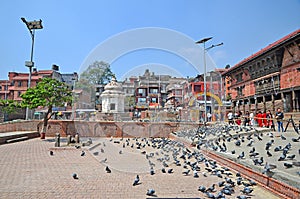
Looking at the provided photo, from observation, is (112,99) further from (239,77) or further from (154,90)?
(239,77)

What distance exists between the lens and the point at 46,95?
589 inches

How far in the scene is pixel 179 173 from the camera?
6.53 metres

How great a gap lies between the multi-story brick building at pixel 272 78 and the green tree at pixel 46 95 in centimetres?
2007

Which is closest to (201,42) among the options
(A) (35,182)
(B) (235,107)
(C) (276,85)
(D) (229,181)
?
(D) (229,181)

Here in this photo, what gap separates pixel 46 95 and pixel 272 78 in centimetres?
2381

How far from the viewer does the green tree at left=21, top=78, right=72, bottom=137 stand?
579 inches

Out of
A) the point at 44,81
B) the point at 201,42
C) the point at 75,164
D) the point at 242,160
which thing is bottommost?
the point at 75,164

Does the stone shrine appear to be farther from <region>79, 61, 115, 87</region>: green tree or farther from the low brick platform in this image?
the low brick platform

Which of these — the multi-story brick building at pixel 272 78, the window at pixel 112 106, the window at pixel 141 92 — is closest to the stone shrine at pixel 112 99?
the window at pixel 112 106

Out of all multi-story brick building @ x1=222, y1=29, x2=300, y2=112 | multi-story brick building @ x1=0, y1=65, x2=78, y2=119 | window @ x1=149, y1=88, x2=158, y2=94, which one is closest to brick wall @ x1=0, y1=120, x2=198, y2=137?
multi-story brick building @ x1=222, y1=29, x2=300, y2=112

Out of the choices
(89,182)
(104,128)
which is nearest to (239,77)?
(104,128)

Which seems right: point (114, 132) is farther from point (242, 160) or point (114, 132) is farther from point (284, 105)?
point (284, 105)

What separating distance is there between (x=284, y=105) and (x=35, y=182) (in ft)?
86.6

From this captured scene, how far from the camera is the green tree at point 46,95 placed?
14695 mm
